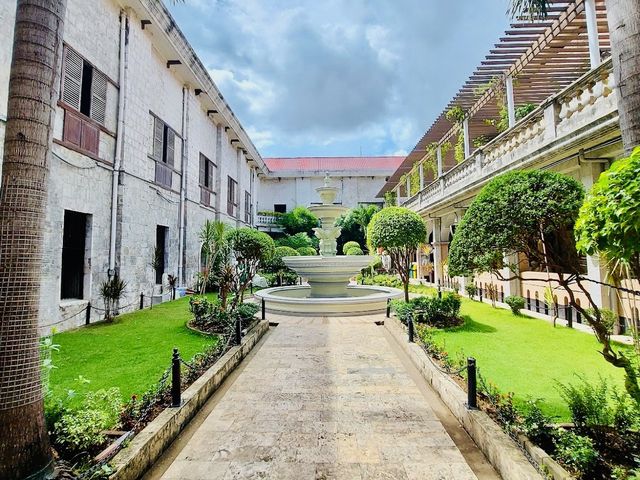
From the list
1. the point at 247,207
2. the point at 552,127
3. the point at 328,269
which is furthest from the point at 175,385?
the point at 247,207

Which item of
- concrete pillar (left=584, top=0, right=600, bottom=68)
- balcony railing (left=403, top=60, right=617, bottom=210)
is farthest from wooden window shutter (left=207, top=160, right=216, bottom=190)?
concrete pillar (left=584, top=0, right=600, bottom=68)

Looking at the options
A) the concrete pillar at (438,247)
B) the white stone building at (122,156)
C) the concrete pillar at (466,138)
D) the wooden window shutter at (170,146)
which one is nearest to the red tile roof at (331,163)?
the concrete pillar at (438,247)

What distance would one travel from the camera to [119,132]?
30.4ft

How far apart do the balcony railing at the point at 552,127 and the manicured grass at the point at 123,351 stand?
796 centimetres

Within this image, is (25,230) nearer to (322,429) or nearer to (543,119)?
(322,429)

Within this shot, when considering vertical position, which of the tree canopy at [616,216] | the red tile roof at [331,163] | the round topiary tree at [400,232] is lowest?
the tree canopy at [616,216]

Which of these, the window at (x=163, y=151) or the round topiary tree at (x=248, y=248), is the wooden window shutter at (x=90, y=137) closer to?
the window at (x=163, y=151)

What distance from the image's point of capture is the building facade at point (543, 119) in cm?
612

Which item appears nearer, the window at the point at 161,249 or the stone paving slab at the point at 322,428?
the stone paving slab at the point at 322,428

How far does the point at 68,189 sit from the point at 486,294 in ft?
40.6

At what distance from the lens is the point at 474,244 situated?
358 centimetres

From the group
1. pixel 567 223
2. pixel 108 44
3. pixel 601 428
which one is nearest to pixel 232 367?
pixel 601 428

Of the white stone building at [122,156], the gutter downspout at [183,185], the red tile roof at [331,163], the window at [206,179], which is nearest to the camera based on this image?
the white stone building at [122,156]

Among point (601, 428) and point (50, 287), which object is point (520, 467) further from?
point (50, 287)
